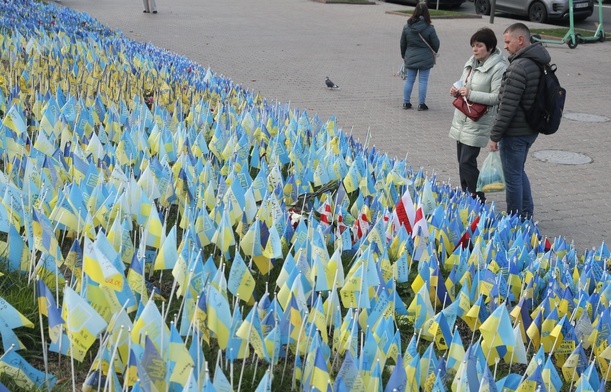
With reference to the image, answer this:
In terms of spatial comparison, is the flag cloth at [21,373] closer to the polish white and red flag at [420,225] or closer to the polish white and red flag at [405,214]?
the polish white and red flag at [420,225]

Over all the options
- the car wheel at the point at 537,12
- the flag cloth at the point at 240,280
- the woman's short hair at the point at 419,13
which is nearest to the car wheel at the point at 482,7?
the car wheel at the point at 537,12

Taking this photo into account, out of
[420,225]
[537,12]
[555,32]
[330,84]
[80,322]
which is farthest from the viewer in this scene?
[537,12]

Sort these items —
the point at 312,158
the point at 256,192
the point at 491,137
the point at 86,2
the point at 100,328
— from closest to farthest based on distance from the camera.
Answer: the point at 100,328
the point at 256,192
the point at 312,158
the point at 491,137
the point at 86,2

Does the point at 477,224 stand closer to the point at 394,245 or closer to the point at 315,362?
the point at 394,245

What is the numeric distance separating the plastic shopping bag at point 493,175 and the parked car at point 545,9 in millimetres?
17477

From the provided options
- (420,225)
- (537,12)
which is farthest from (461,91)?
(537,12)

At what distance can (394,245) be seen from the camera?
12.5ft

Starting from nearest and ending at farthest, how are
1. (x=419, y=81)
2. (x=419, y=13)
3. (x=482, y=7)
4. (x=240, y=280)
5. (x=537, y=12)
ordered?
(x=240, y=280), (x=419, y=13), (x=419, y=81), (x=537, y=12), (x=482, y=7)

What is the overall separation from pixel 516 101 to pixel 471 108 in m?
0.70

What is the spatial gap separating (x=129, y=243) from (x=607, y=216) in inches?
217

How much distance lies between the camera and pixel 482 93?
22.1 ft

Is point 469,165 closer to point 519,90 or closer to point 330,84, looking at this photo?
point 519,90

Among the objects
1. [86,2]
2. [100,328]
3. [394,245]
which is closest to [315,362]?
[100,328]

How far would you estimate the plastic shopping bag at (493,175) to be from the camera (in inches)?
255
